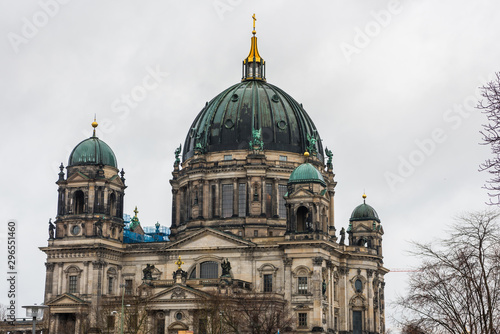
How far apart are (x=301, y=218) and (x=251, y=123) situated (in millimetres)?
16219

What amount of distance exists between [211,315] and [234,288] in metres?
10.1

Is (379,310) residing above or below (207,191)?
below

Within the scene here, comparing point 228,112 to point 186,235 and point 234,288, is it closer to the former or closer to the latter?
point 186,235

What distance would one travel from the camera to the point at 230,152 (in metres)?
107

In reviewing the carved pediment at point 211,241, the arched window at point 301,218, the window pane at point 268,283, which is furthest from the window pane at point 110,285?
the arched window at point 301,218

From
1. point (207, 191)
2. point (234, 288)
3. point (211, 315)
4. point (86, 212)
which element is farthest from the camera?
point (207, 191)

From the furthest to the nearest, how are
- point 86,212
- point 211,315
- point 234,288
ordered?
point 86,212, point 234,288, point 211,315

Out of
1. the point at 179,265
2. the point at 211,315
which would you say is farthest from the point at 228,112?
the point at 211,315

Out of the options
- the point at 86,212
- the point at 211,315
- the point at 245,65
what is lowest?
the point at 211,315

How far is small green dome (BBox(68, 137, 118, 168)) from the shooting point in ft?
333

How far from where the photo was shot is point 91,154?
101 m

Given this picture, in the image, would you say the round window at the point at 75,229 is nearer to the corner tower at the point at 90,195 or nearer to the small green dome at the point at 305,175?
the corner tower at the point at 90,195

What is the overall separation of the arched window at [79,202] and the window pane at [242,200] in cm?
1842

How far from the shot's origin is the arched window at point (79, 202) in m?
101
